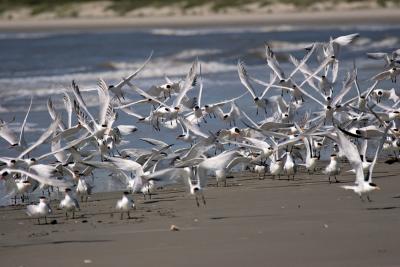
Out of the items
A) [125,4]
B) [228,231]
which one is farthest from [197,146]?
[125,4]

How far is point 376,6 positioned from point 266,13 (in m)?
6.12

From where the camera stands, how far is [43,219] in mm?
12227

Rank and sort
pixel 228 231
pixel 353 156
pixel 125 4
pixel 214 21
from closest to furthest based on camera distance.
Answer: pixel 228 231 → pixel 353 156 → pixel 214 21 → pixel 125 4

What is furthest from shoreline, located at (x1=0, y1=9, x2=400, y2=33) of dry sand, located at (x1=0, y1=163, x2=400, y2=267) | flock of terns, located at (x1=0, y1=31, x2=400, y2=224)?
dry sand, located at (x1=0, y1=163, x2=400, y2=267)

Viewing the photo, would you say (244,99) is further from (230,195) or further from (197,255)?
(197,255)

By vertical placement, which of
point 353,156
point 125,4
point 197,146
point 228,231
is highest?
point 353,156

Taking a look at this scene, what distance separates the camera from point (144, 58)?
38031mm

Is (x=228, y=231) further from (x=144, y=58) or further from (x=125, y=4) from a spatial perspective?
(x=125, y=4)

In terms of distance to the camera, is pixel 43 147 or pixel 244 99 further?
pixel 244 99

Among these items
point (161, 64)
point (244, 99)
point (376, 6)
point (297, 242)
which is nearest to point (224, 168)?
point (297, 242)

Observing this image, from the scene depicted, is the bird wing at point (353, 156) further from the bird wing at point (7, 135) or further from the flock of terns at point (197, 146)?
the bird wing at point (7, 135)

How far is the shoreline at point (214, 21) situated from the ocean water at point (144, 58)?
9.17 feet

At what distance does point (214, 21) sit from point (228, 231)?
5079cm

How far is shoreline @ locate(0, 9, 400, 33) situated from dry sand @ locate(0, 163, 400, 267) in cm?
3967
